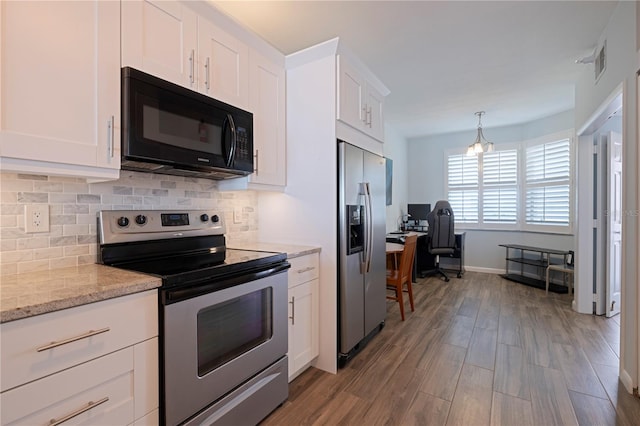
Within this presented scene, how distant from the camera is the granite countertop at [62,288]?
35.9 inches

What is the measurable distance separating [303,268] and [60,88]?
1561mm

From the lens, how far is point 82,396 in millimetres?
1035

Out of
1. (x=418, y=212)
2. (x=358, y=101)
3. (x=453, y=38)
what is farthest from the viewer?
(x=418, y=212)

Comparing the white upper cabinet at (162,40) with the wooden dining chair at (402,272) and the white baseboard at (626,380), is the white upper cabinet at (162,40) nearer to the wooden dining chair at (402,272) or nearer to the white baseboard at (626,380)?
the wooden dining chair at (402,272)

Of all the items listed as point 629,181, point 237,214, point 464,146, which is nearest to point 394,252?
point 237,214

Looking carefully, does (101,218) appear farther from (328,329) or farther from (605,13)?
(605,13)

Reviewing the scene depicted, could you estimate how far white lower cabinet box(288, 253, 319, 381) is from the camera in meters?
2.03

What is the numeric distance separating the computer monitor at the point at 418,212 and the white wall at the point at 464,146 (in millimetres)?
320

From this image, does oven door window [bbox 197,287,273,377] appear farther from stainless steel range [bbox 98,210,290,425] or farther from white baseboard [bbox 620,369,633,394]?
white baseboard [bbox 620,369,633,394]

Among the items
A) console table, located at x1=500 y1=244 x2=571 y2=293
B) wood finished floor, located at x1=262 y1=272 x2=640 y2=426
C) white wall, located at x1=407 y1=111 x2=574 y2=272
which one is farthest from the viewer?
white wall, located at x1=407 y1=111 x2=574 y2=272

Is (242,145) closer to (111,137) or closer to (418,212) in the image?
(111,137)

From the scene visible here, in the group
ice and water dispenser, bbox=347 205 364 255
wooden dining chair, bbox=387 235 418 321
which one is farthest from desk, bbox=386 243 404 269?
ice and water dispenser, bbox=347 205 364 255

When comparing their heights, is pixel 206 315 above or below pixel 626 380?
above

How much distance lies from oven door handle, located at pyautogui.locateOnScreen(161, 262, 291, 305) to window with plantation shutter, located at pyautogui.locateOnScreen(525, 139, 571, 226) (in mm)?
4868
